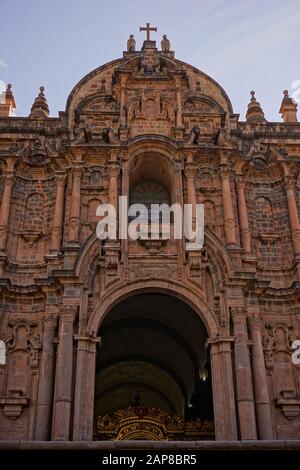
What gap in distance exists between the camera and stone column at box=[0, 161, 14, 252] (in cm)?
1922

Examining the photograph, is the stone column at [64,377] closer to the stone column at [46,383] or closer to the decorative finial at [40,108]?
the stone column at [46,383]

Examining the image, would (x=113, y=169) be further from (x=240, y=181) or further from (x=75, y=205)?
(x=240, y=181)

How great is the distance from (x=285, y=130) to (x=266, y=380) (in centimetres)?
989

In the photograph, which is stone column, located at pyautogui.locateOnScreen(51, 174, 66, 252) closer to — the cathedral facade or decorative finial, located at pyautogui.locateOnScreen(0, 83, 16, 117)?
the cathedral facade

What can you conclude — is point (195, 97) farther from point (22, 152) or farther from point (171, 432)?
point (171, 432)

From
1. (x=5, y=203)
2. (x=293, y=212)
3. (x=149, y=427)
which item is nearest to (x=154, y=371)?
(x=149, y=427)

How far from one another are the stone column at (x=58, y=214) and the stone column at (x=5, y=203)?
1563 mm

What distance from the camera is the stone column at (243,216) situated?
765 inches

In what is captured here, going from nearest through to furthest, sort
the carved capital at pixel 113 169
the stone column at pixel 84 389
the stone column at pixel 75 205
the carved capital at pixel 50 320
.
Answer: the stone column at pixel 84 389 → the carved capital at pixel 50 320 → the stone column at pixel 75 205 → the carved capital at pixel 113 169

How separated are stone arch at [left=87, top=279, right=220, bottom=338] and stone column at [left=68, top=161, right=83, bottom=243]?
7.34 feet

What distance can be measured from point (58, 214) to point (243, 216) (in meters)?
6.22

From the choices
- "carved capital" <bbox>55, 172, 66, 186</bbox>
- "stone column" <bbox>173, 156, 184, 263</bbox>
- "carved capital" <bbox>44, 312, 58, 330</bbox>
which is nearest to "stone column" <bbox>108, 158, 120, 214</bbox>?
"carved capital" <bbox>55, 172, 66, 186</bbox>

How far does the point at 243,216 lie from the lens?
65.6 ft

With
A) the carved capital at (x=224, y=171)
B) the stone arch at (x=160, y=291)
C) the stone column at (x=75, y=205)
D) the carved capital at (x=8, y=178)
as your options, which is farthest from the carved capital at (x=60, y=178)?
the carved capital at (x=224, y=171)
